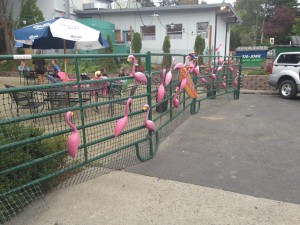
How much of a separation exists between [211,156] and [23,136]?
2.76 metres

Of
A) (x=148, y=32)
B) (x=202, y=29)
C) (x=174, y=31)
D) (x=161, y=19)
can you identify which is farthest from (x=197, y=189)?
(x=148, y=32)

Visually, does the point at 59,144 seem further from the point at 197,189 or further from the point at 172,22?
the point at 172,22

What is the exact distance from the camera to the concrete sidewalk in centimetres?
267

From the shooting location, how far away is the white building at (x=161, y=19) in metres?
17.3

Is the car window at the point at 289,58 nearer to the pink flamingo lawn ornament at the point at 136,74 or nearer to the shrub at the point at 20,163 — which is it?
the pink flamingo lawn ornament at the point at 136,74

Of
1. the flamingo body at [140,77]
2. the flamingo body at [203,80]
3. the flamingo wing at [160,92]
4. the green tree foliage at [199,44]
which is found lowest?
the flamingo body at [203,80]

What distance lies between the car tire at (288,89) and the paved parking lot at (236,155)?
293cm

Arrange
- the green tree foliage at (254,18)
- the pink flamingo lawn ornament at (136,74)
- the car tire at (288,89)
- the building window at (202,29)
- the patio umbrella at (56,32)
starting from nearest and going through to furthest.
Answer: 1. the pink flamingo lawn ornament at (136,74)
2. the patio umbrella at (56,32)
3. the car tire at (288,89)
4. the building window at (202,29)
5. the green tree foliage at (254,18)

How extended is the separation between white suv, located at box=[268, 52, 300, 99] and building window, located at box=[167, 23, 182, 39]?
899cm

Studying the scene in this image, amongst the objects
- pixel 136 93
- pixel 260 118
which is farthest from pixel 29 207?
pixel 260 118

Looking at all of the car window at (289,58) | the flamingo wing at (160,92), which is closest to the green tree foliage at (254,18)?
the car window at (289,58)

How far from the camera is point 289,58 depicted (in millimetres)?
9852

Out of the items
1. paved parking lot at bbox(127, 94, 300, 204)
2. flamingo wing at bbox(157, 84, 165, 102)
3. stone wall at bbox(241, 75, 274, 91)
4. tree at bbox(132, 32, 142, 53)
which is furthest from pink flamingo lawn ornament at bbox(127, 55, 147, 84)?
tree at bbox(132, 32, 142, 53)

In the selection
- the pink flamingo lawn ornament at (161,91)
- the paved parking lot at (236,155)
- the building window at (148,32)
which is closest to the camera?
the paved parking lot at (236,155)
